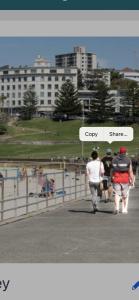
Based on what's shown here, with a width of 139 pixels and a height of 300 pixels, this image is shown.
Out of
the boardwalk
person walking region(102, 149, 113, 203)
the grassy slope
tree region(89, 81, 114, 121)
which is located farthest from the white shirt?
tree region(89, 81, 114, 121)

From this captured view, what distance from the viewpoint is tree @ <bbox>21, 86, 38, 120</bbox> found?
159875 mm

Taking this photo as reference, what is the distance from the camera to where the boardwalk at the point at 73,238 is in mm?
9992

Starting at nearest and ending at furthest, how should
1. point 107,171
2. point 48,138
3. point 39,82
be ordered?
point 107,171 → point 48,138 → point 39,82

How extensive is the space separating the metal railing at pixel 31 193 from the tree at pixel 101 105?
115486 mm

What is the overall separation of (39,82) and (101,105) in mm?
49840

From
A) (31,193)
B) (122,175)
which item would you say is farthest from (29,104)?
(122,175)

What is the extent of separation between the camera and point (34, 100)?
561 ft

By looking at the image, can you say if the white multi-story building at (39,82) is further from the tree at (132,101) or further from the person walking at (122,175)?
the person walking at (122,175)

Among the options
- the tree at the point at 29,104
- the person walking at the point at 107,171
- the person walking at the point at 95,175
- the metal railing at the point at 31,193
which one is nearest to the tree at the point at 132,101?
the tree at the point at 29,104

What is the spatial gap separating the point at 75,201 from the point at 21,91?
169045 millimetres

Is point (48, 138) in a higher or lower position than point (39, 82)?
lower

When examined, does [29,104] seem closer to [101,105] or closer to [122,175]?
[101,105]

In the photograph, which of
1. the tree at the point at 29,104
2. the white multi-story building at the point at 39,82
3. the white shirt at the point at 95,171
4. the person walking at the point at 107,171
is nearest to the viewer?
the white shirt at the point at 95,171

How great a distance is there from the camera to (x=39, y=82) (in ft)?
620
